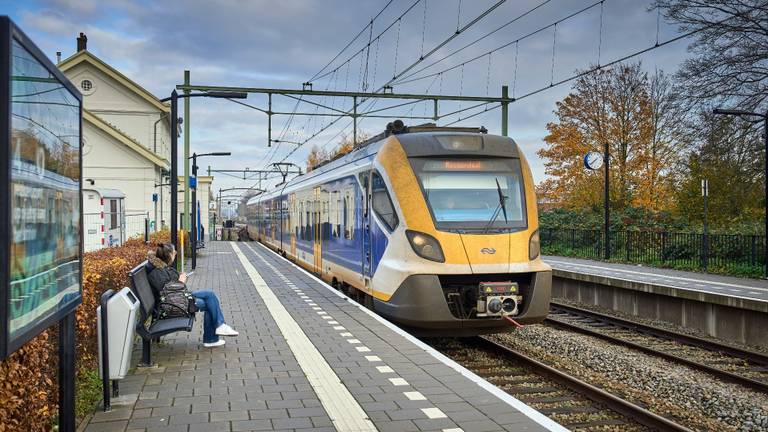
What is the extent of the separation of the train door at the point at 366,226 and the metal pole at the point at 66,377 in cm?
715

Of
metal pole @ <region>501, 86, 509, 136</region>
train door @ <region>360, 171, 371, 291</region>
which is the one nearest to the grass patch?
train door @ <region>360, 171, 371, 291</region>

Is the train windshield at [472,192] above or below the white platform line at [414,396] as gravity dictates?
above

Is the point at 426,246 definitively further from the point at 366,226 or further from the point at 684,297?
the point at 684,297

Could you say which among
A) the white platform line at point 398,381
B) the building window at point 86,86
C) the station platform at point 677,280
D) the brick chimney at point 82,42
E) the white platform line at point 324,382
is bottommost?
the station platform at point 677,280

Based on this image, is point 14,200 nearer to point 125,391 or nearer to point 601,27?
point 125,391

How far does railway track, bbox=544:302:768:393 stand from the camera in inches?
388

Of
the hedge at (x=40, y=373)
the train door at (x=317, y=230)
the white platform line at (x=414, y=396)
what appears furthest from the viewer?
the train door at (x=317, y=230)

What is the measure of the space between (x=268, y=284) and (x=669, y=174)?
25571mm

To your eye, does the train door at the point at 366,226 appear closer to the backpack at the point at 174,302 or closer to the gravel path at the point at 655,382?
the gravel path at the point at 655,382

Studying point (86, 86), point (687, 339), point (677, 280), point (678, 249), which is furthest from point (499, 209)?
point (86, 86)

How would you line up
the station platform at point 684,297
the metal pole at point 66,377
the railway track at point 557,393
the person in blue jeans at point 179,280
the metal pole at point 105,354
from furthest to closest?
the station platform at point 684,297 → the person in blue jeans at point 179,280 → the railway track at point 557,393 → the metal pole at point 105,354 → the metal pole at point 66,377

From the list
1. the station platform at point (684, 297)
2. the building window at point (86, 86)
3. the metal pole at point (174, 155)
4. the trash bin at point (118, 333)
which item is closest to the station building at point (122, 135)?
the building window at point (86, 86)

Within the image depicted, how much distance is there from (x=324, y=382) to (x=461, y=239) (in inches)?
149

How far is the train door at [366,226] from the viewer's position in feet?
38.2
